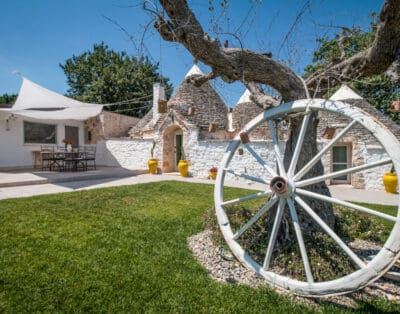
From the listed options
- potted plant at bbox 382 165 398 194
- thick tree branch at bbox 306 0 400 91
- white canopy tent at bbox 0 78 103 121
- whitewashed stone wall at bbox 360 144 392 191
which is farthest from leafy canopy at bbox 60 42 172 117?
thick tree branch at bbox 306 0 400 91

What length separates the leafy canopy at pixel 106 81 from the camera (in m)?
29.2

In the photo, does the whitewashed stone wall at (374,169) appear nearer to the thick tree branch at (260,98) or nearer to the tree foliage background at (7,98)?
the thick tree branch at (260,98)

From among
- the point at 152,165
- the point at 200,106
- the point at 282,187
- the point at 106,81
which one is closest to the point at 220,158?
the point at 152,165

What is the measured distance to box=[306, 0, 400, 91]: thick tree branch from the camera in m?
2.83

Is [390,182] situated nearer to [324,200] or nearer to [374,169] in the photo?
[374,169]

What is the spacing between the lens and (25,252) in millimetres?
3539

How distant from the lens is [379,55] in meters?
3.30

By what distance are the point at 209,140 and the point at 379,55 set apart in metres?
10.7

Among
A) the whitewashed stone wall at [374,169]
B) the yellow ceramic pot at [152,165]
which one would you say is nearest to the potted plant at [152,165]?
the yellow ceramic pot at [152,165]

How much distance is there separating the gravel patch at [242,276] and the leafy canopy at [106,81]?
27.4m

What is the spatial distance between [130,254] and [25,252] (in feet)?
5.18

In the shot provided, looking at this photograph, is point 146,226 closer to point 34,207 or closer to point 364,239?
point 34,207

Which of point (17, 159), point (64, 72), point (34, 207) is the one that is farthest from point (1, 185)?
point (64, 72)

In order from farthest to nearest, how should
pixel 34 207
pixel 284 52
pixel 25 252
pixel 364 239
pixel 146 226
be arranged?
1. pixel 34 207
2. pixel 146 226
3. pixel 364 239
4. pixel 284 52
5. pixel 25 252
